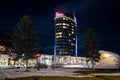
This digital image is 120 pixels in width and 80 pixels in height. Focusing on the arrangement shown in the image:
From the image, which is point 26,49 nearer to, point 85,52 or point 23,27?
point 23,27

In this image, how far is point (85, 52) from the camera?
313 feet

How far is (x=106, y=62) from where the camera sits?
12631cm

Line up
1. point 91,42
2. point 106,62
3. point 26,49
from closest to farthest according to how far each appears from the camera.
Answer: point 26,49 → point 91,42 → point 106,62

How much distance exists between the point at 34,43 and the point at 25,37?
298 cm

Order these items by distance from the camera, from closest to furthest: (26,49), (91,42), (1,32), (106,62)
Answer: (26,49) → (91,42) → (106,62) → (1,32)

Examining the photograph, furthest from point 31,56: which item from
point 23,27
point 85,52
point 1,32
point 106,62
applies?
point 1,32

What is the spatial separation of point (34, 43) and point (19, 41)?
13.6 feet

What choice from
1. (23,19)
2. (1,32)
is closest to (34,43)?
(23,19)

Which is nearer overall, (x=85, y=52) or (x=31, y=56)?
(x=31, y=56)

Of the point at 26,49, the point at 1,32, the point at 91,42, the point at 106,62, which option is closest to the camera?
the point at 26,49

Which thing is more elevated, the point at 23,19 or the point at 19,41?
the point at 23,19

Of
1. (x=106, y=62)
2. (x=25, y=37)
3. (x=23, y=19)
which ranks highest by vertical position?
(x=23, y=19)

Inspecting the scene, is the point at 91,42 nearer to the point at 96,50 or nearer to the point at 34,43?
the point at 96,50

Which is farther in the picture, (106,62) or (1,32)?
(1,32)
